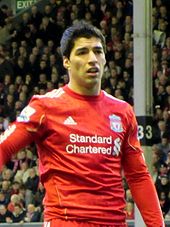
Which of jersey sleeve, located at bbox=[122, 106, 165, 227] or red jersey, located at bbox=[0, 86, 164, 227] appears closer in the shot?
red jersey, located at bbox=[0, 86, 164, 227]

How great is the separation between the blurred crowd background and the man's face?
8929 mm

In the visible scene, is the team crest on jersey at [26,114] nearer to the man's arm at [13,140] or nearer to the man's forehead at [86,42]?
the man's arm at [13,140]

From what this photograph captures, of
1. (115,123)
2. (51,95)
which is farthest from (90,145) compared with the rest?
(51,95)

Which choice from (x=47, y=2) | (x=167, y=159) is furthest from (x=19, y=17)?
(x=167, y=159)

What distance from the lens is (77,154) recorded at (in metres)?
4.39

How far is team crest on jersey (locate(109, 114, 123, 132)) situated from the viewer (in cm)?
450

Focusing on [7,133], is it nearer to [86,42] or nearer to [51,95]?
[51,95]

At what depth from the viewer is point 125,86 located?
16.8m

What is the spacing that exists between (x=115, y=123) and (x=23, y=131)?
0.48 m

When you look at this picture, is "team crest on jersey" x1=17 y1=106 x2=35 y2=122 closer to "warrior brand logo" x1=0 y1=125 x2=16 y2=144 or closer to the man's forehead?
"warrior brand logo" x1=0 y1=125 x2=16 y2=144

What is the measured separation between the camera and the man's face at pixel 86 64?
4395 mm

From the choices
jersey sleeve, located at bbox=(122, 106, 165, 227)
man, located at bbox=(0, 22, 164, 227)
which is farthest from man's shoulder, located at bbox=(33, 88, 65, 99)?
jersey sleeve, located at bbox=(122, 106, 165, 227)

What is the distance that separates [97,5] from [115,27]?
160 centimetres

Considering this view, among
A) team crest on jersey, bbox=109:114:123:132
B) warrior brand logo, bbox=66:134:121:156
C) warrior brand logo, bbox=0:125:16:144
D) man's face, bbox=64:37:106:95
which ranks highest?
man's face, bbox=64:37:106:95
